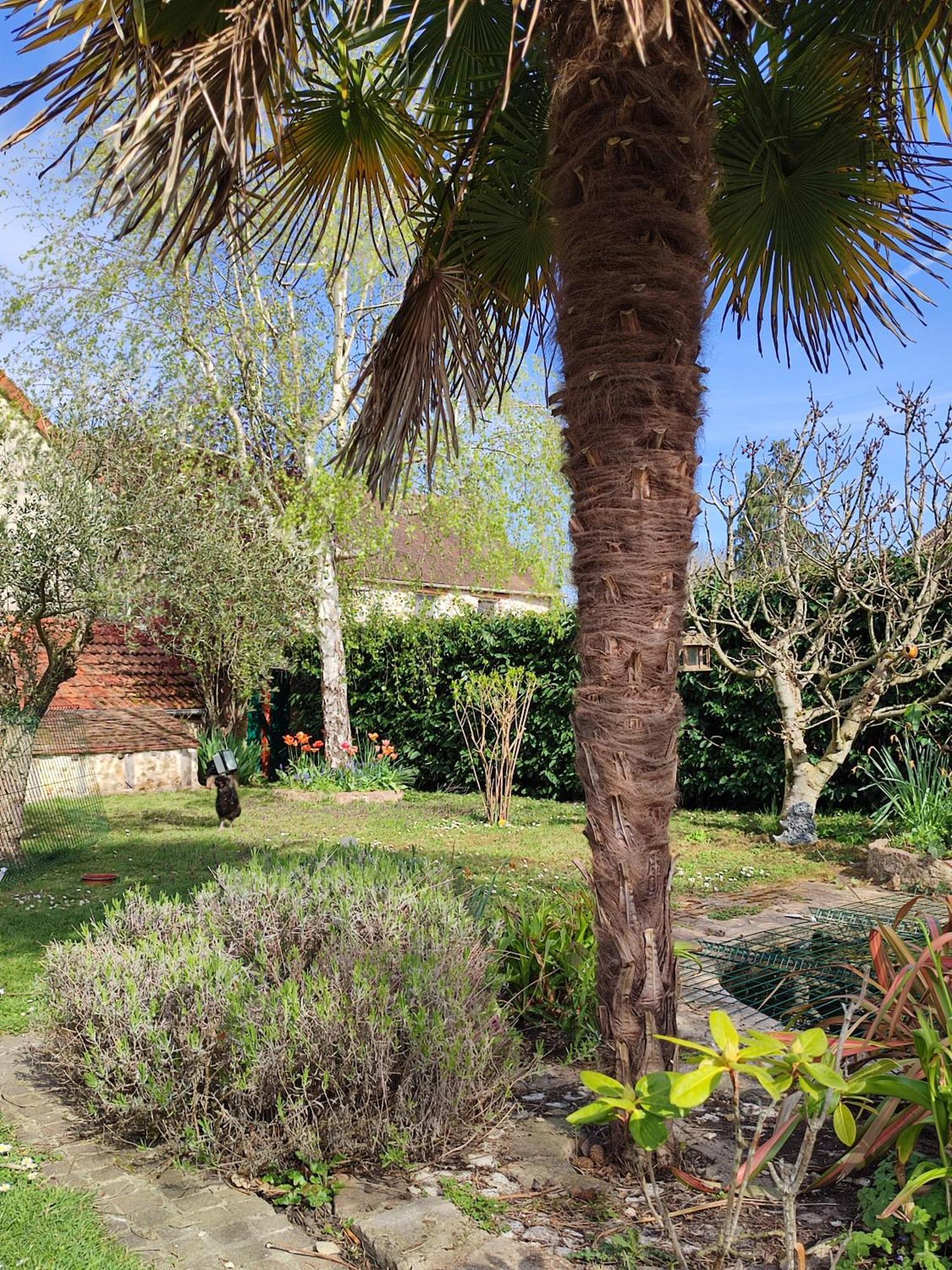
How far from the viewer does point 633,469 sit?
298cm

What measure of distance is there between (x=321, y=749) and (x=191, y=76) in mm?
13448

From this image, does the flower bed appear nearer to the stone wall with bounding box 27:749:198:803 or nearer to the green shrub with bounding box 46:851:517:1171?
the stone wall with bounding box 27:749:198:803

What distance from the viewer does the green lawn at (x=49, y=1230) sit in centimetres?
253

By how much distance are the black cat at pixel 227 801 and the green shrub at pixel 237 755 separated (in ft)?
12.4

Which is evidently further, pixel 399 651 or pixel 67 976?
pixel 399 651

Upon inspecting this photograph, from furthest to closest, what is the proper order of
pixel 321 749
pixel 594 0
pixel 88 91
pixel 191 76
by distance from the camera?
1. pixel 321 749
2. pixel 88 91
3. pixel 191 76
4. pixel 594 0

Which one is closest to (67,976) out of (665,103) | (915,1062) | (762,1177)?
(762,1177)

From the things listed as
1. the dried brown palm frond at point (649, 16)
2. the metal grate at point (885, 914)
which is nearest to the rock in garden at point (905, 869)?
the metal grate at point (885, 914)

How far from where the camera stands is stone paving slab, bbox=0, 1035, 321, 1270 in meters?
2.60

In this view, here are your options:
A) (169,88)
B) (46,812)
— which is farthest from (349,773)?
(169,88)

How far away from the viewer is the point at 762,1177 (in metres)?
2.81

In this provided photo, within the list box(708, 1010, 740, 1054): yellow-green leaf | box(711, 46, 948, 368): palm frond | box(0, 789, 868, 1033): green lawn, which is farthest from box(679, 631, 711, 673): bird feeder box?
box(708, 1010, 740, 1054): yellow-green leaf

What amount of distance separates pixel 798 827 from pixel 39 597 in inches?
289

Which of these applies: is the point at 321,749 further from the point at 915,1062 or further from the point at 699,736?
the point at 915,1062
